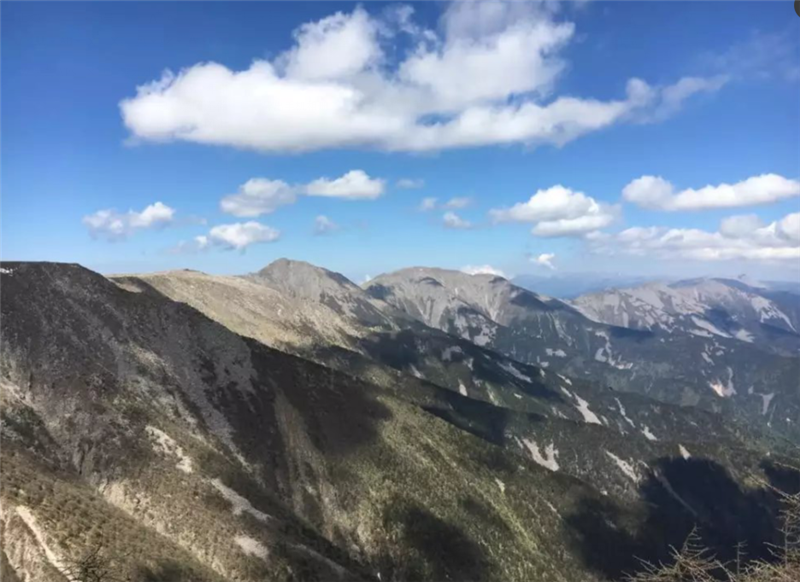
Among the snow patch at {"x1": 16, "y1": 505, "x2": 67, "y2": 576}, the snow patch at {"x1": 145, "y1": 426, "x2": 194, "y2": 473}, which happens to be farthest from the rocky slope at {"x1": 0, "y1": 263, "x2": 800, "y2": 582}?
the snow patch at {"x1": 145, "y1": 426, "x2": 194, "y2": 473}

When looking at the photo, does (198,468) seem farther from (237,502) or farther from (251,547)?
(251,547)

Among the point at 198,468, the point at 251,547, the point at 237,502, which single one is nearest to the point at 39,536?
the point at 251,547

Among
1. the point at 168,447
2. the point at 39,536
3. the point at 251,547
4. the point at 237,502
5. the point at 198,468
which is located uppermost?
the point at 168,447

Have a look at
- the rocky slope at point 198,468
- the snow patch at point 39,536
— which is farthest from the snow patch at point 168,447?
the snow patch at point 39,536

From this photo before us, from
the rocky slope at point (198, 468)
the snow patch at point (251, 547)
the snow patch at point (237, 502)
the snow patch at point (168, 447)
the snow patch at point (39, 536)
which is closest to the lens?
the snow patch at point (39, 536)

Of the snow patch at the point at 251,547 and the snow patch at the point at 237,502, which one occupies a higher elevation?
the snow patch at the point at 237,502

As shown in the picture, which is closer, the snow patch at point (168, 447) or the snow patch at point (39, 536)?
the snow patch at point (39, 536)

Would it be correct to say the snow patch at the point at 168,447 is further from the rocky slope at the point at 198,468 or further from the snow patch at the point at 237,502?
the snow patch at the point at 237,502

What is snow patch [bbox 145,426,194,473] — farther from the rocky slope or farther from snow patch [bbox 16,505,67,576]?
snow patch [bbox 16,505,67,576]

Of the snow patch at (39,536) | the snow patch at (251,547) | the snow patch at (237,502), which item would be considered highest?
the snow patch at (39,536)

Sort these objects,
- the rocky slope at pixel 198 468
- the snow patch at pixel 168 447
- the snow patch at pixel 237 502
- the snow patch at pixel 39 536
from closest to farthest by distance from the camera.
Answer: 1. the snow patch at pixel 39 536
2. the rocky slope at pixel 198 468
3. the snow patch at pixel 237 502
4. the snow patch at pixel 168 447

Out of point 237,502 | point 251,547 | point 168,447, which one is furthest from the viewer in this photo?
point 168,447

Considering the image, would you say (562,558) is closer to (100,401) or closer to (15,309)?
(100,401)
